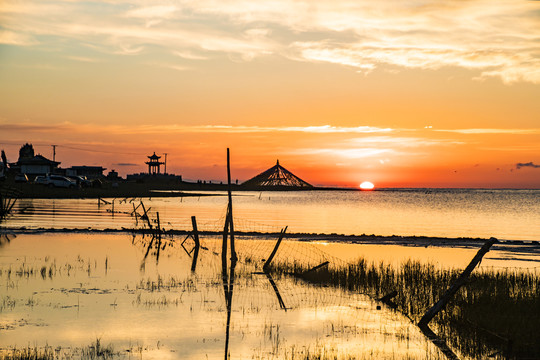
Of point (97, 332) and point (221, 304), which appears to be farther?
point (221, 304)

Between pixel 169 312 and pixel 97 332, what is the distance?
2714mm

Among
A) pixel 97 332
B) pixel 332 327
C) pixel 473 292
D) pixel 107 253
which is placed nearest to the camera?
pixel 97 332

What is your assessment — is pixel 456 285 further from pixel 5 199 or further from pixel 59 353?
pixel 5 199

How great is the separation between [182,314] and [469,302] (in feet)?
27.6

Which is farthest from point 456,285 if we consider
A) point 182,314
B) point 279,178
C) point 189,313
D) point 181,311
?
point 279,178

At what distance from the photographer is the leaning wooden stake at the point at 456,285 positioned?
14.1m

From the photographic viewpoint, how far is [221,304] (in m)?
17.6

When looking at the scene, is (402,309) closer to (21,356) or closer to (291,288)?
(291,288)

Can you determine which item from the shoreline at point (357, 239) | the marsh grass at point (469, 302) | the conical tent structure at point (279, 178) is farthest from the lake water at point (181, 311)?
the conical tent structure at point (279, 178)

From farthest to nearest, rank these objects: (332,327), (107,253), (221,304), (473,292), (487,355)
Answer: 1. (107,253)
2. (473,292)
3. (221,304)
4. (332,327)
5. (487,355)

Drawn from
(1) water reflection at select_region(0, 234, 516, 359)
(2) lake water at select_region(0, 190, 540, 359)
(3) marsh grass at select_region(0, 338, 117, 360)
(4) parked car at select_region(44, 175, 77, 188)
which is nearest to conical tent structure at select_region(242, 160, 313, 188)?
(2) lake water at select_region(0, 190, 540, 359)

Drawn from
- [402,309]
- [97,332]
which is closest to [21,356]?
[97,332]

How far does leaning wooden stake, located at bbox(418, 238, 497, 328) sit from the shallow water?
449 millimetres

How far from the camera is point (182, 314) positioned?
16.0 meters
